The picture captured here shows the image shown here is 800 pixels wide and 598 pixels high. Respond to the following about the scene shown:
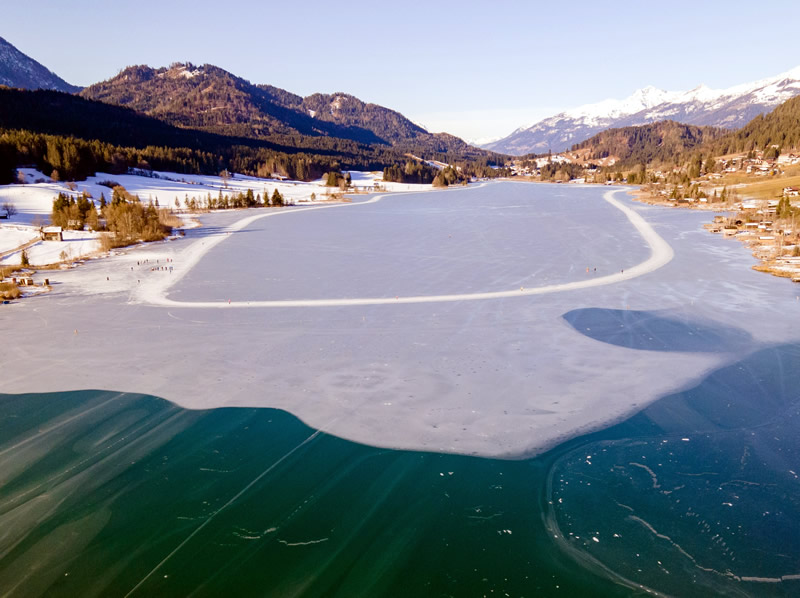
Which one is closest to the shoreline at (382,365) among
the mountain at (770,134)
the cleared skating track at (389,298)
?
the cleared skating track at (389,298)

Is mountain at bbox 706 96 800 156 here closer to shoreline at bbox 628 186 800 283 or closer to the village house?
the village house

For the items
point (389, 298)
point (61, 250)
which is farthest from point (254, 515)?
point (61, 250)

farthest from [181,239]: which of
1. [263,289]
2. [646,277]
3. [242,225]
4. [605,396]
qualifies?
[605,396]

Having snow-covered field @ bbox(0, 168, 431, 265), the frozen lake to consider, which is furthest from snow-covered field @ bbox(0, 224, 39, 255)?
the frozen lake

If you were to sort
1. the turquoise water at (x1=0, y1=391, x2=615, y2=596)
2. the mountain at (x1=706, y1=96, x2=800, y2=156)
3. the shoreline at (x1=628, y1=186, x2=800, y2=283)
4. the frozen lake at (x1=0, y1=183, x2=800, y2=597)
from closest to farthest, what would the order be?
1. the turquoise water at (x1=0, y1=391, x2=615, y2=596)
2. the frozen lake at (x1=0, y1=183, x2=800, y2=597)
3. the shoreline at (x1=628, y1=186, x2=800, y2=283)
4. the mountain at (x1=706, y1=96, x2=800, y2=156)

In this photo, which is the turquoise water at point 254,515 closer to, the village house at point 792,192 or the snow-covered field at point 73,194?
the snow-covered field at point 73,194

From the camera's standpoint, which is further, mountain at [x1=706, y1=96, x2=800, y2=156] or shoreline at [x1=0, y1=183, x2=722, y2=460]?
mountain at [x1=706, y1=96, x2=800, y2=156]

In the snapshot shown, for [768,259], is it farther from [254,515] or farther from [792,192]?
[792,192]
